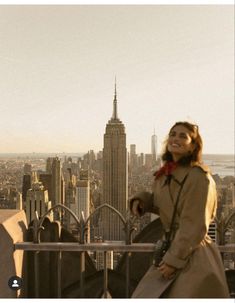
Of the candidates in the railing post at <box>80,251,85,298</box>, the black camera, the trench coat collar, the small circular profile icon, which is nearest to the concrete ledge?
the small circular profile icon

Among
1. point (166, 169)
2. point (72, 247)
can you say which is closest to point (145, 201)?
point (166, 169)

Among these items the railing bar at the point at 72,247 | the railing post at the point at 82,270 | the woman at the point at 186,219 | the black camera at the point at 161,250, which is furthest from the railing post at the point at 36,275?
the black camera at the point at 161,250

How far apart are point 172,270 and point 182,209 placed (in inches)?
14.9

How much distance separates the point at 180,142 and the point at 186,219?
0.49 metres

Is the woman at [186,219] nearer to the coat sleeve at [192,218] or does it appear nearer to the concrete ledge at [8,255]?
the coat sleeve at [192,218]

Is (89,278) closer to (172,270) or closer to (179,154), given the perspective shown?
(172,270)

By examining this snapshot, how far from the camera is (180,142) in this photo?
2.63m

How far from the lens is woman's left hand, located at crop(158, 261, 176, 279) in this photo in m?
2.53

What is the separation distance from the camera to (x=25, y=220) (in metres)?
3.74

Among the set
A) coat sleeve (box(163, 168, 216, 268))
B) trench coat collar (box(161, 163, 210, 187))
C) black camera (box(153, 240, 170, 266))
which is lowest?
black camera (box(153, 240, 170, 266))

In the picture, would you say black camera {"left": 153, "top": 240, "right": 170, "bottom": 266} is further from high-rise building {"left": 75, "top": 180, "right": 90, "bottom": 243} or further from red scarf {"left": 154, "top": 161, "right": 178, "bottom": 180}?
high-rise building {"left": 75, "top": 180, "right": 90, "bottom": 243}

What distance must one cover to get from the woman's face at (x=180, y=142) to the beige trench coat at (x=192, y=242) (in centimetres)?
11

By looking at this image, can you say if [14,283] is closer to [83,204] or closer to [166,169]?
[166,169]

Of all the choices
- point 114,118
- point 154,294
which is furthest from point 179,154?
point 114,118
